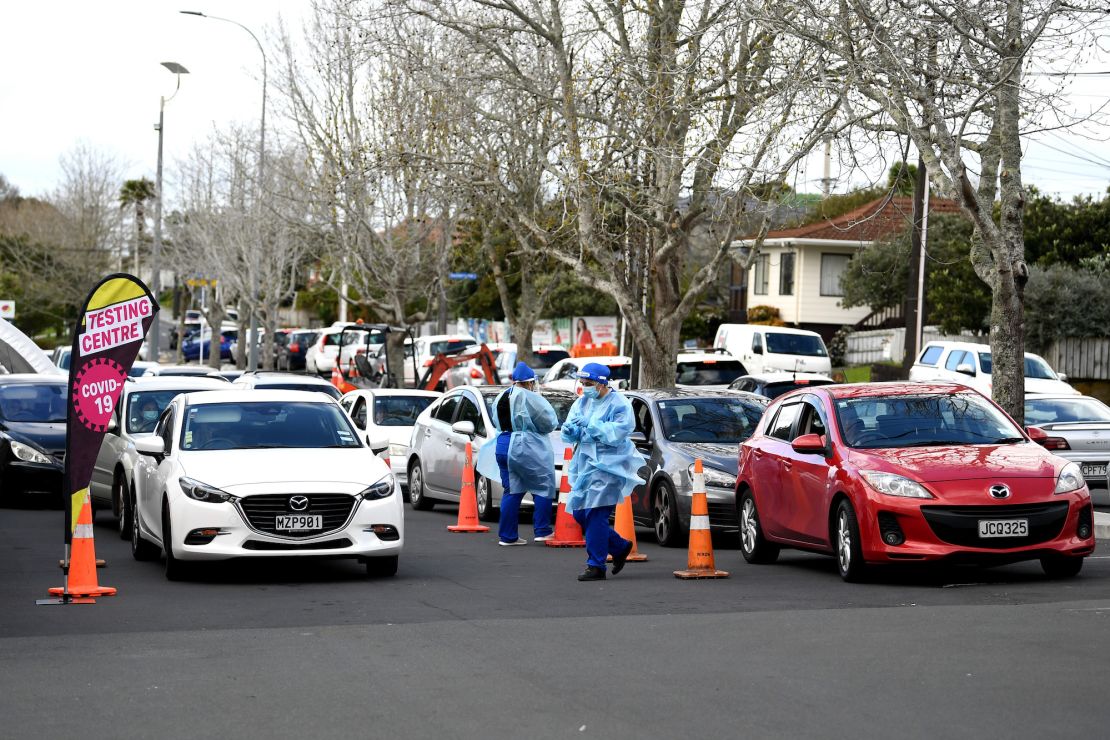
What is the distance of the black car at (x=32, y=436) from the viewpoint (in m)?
20.0

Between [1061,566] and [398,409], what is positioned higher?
[398,409]

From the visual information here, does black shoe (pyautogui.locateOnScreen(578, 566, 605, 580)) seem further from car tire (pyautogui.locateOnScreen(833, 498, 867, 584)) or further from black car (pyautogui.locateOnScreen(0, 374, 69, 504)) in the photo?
black car (pyautogui.locateOnScreen(0, 374, 69, 504))

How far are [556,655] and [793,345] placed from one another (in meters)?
33.3

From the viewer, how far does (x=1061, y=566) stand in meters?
12.3

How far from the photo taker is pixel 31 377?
72.9 feet

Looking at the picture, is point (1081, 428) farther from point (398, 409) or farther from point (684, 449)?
point (398, 409)

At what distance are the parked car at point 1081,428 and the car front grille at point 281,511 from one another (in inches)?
430

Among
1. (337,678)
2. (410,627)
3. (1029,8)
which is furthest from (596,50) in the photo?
(337,678)

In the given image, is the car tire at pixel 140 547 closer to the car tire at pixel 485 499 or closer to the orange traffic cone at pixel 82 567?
the orange traffic cone at pixel 82 567

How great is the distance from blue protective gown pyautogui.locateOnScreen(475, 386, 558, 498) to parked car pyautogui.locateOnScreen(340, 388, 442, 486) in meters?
7.27

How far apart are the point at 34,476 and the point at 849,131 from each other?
10937 millimetres

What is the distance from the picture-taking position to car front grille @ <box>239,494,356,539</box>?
12.4m

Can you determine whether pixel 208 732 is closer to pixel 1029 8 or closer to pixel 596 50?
pixel 1029 8

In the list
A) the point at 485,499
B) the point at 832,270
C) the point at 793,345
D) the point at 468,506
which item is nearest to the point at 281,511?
the point at 468,506
